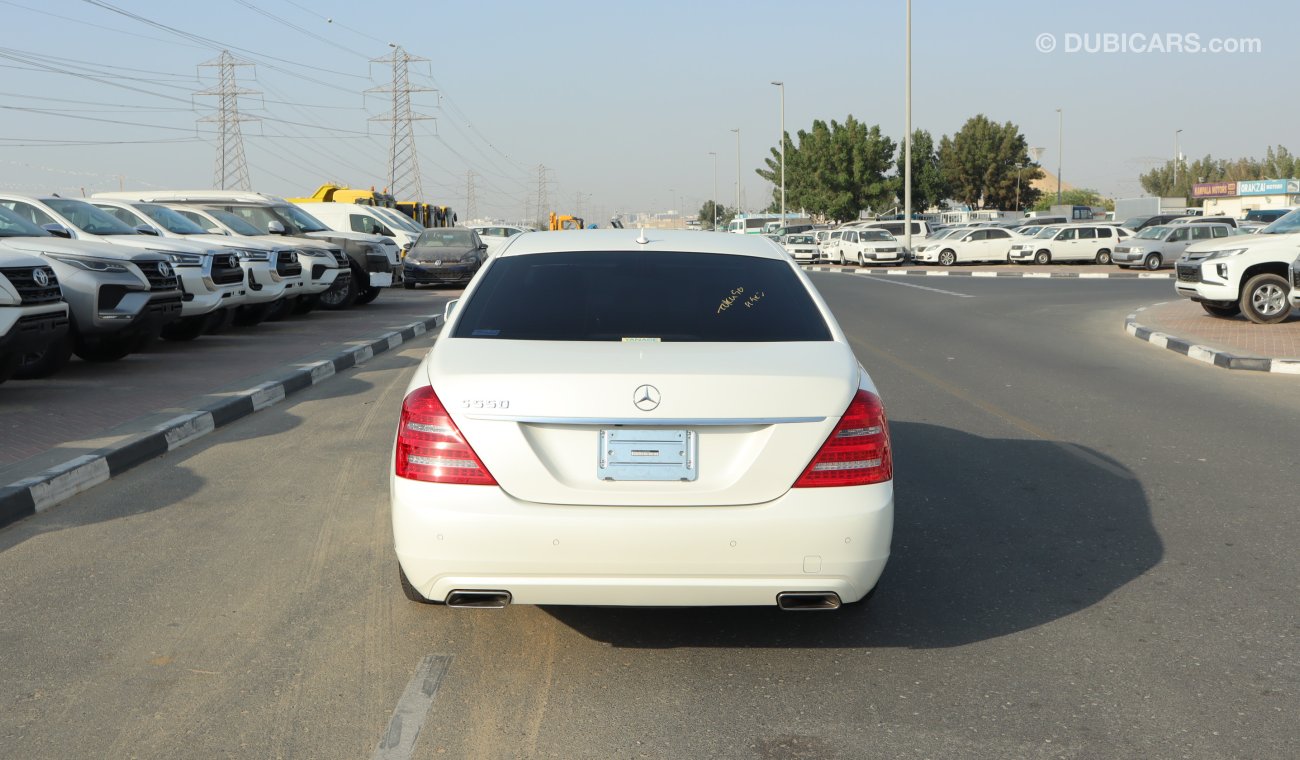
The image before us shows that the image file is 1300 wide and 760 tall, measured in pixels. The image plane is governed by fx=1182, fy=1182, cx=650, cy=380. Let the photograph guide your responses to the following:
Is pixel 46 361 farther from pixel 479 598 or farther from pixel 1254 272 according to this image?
pixel 1254 272

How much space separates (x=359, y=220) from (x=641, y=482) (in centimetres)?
2959

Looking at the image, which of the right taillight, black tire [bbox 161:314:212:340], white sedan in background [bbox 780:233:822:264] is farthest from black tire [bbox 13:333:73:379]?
white sedan in background [bbox 780:233:822:264]

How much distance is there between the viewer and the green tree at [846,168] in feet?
265

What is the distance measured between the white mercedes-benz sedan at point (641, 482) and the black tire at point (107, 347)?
9.66 metres

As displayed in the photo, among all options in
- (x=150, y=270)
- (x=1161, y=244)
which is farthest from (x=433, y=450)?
(x=1161, y=244)

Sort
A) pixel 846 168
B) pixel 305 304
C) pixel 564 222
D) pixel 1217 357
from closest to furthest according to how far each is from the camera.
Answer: pixel 1217 357
pixel 305 304
pixel 564 222
pixel 846 168

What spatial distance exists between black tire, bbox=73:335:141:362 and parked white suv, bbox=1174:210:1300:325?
1397 centimetres

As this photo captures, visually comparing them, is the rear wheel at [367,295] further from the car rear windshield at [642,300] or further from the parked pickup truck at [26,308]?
the car rear windshield at [642,300]

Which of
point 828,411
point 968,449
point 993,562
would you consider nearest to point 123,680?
point 828,411

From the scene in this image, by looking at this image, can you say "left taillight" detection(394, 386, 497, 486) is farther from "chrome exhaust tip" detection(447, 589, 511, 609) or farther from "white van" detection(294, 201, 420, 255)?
"white van" detection(294, 201, 420, 255)

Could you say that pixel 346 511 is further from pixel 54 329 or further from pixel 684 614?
pixel 54 329

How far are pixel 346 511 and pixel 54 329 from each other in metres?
5.00

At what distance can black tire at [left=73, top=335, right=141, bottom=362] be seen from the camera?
40.4 ft

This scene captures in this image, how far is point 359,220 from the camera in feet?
105
